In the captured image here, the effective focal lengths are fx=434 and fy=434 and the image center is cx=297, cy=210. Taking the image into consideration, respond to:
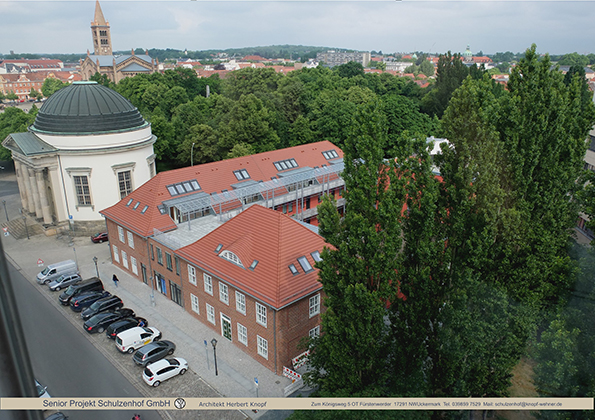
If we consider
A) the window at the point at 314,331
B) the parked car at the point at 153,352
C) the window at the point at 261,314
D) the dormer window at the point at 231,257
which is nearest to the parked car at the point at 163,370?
the parked car at the point at 153,352

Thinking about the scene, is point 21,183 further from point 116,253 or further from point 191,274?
point 191,274

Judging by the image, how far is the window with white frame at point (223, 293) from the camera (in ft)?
65.3

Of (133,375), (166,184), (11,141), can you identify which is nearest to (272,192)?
(166,184)

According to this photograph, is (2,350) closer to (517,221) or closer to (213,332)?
(517,221)

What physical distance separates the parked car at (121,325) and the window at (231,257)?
5.61 metres

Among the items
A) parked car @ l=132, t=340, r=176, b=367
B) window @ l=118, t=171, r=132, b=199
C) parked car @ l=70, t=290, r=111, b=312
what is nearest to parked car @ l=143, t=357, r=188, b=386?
parked car @ l=132, t=340, r=176, b=367

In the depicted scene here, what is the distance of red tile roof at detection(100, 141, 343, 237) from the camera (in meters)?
25.2

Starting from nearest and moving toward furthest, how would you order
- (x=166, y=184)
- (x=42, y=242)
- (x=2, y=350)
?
(x=2, y=350) → (x=166, y=184) → (x=42, y=242)

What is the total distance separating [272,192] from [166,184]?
6.77m

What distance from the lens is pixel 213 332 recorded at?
21344mm

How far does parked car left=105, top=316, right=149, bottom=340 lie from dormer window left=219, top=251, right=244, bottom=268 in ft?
18.2

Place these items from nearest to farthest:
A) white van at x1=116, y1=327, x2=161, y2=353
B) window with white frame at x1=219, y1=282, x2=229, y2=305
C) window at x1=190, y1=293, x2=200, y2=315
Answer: white van at x1=116, y1=327, x2=161, y2=353 → window with white frame at x1=219, y1=282, x2=229, y2=305 → window at x1=190, y1=293, x2=200, y2=315

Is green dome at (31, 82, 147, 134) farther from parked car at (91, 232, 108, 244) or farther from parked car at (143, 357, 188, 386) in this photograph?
parked car at (143, 357, 188, 386)

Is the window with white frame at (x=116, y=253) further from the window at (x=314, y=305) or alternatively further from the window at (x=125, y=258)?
the window at (x=314, y=305)
